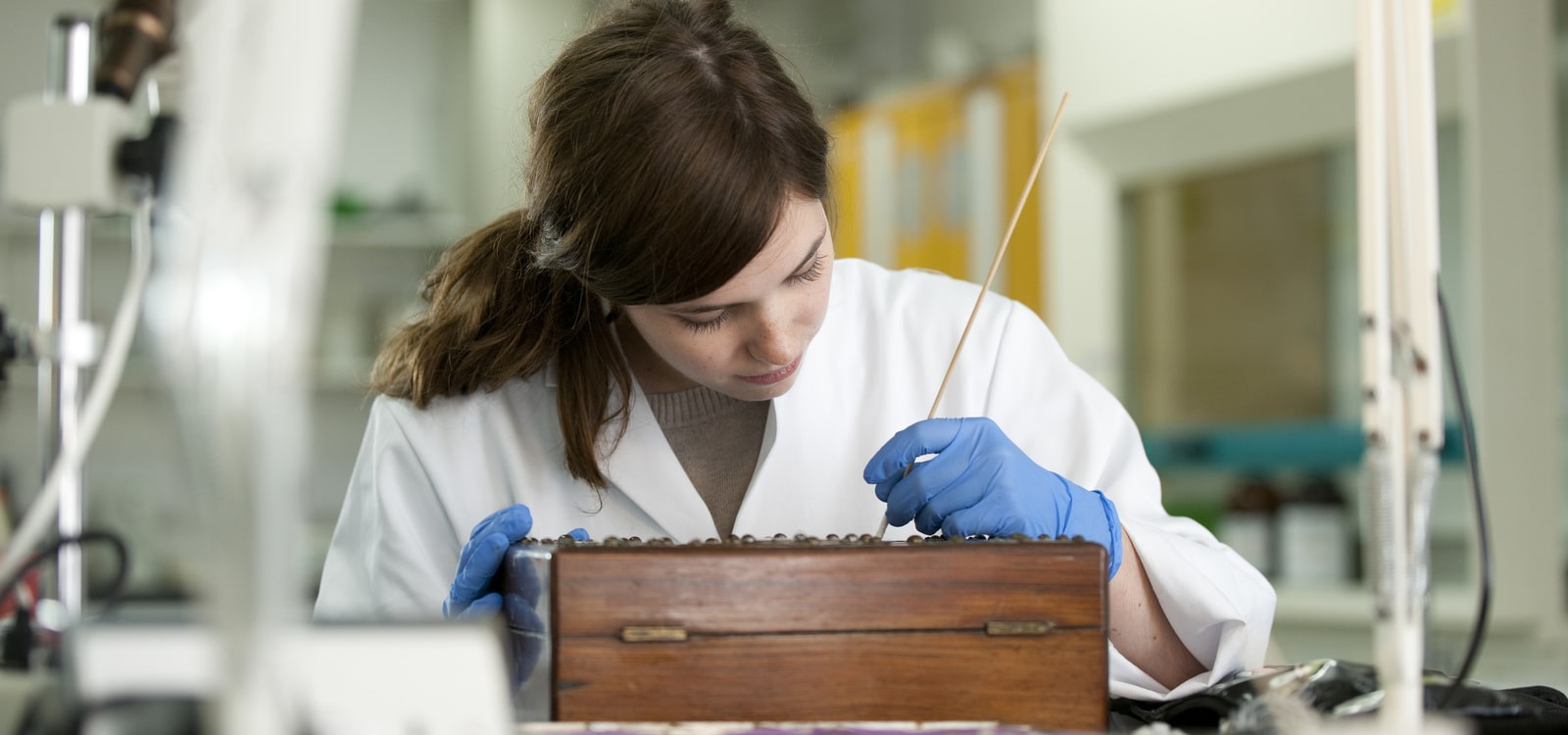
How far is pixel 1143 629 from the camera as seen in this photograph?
1.15 meters

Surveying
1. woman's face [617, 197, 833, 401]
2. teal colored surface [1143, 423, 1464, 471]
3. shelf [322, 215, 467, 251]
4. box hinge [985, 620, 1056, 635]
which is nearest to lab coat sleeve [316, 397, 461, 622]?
woman's face [617, 197, 833, 401]

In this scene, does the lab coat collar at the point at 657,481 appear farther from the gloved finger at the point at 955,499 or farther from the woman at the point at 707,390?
the gloved finger at the point at 955,499

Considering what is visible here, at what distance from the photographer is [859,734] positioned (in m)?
0.74

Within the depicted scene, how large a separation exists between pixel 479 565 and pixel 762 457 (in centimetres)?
38

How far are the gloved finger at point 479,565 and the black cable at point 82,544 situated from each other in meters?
0.29

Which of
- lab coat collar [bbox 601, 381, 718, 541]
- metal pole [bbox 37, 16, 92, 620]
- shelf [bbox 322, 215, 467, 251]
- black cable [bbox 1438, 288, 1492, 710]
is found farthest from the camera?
shelf [bbox 322, 215, 467, 251]

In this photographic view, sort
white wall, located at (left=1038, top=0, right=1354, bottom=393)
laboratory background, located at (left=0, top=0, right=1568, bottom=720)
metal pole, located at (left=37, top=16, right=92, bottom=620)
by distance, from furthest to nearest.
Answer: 1. white wall, located at (left=1038, top=0, right=1354, bottom=393)
2. laboratory background, located at (left=0, top=0, right=1568, bottom=720)
3. metal pole, located at (left=37, top=16, right=92, bottom=620)

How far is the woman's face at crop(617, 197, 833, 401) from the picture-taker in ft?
3.90

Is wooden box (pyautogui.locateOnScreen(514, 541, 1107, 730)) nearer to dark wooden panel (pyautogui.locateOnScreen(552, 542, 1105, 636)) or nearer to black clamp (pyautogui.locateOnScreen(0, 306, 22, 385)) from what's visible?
dark wooden panel (pyautogui.locateOnScreen(552, 542, 1105, 636))

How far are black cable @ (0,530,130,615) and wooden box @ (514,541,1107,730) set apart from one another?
26 centimetres

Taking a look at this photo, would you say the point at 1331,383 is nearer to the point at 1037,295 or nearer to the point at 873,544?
the point at 1037,295

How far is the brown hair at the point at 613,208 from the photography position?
1.15 metres

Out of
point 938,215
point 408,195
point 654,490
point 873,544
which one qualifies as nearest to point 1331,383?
point 938,215

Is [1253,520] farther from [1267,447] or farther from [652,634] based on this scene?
[652,634]
